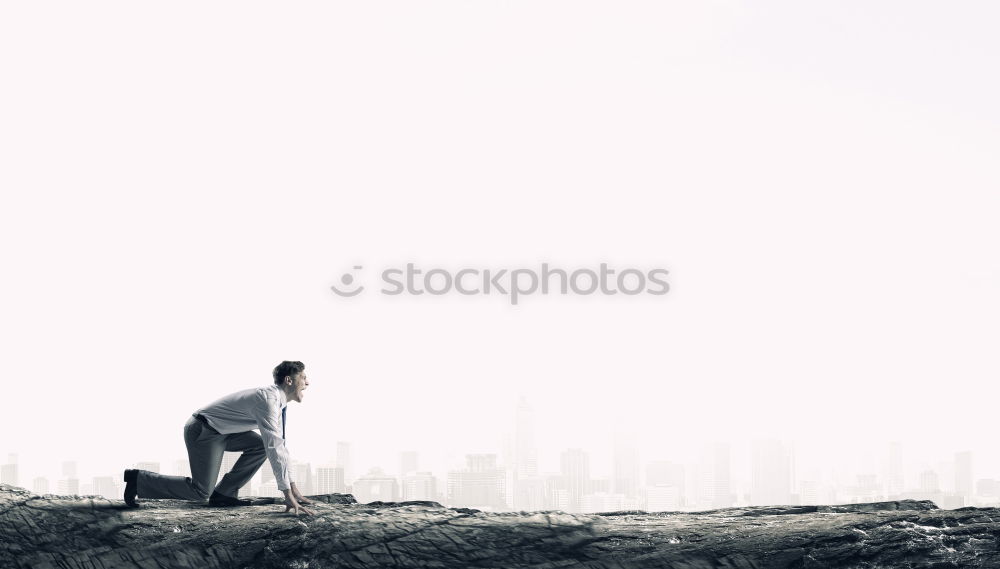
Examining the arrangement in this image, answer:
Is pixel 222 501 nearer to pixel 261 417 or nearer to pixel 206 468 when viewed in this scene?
pixel 206 468

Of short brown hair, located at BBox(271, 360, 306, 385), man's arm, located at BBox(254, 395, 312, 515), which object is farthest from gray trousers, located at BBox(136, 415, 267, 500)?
short brown hair, located at BBox(271, 360, 306, 385)

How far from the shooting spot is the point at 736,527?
10.5 m

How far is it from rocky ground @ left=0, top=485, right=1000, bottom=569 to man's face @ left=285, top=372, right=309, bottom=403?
1.20 metres

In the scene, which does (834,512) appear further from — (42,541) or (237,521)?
(42,541)

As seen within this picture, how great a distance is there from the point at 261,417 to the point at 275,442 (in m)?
0.29

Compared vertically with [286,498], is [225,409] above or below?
above

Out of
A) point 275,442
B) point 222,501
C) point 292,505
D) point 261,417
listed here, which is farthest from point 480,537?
point 222,501

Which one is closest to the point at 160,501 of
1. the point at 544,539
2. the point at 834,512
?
the point at 544,539

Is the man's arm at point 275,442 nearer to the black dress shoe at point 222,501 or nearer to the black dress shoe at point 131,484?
the black dress shoe at point 222,501

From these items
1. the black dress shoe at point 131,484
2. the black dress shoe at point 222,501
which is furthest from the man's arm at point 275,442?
the black dress shoe at point 131,484

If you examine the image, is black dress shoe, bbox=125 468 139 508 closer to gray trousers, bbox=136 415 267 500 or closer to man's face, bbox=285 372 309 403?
gray trousers, bbox=136 415 267 500

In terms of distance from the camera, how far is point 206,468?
37.2ft

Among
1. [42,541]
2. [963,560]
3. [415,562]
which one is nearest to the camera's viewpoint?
[963,560]

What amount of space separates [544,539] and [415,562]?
1223 millimetres
